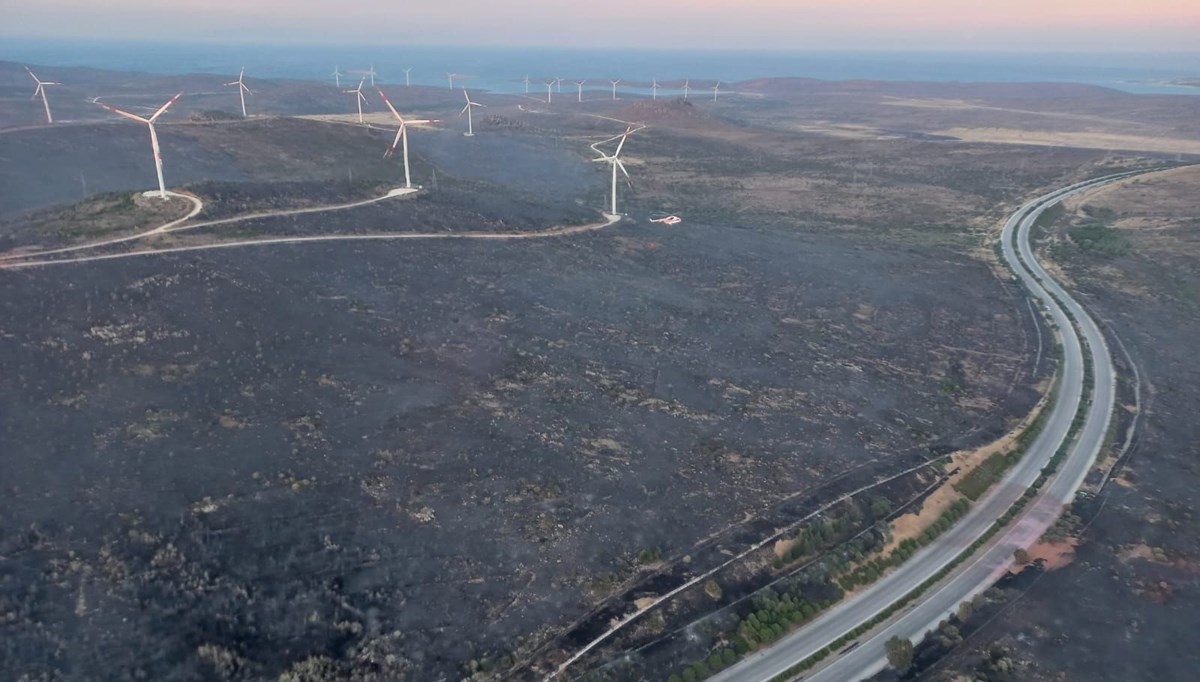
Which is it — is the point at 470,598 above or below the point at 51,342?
below

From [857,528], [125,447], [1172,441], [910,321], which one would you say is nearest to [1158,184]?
[910,321]

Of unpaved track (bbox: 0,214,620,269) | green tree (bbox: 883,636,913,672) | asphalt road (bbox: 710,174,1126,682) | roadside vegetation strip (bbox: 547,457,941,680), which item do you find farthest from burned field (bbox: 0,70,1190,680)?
green tree (bbox: 883,636,913,672)

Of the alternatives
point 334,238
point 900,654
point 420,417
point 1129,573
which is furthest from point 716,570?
point 334,238

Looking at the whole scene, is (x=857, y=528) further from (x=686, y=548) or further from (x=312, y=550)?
(x=312, y=550)

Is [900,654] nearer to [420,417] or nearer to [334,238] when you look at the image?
[420,417]

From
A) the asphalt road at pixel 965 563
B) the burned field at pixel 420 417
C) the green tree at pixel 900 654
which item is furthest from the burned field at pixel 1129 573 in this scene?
the burned field at pixel 420 417

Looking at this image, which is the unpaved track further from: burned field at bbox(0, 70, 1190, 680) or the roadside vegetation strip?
the roadside vegetation strip

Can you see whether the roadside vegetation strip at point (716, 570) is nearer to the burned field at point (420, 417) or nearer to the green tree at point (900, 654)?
the burned field at point (420, 417)

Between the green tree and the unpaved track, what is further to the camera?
the unpaved track
